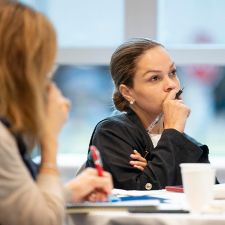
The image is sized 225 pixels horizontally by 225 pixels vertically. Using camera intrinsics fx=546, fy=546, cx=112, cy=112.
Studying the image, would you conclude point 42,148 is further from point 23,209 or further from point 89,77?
point 89,77

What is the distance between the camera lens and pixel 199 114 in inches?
→ 132

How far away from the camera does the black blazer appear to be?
6.31 feet

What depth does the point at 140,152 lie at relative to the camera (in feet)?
6.76

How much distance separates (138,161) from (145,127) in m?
0.23

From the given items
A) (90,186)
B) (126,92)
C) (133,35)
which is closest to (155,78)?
A: (126,92)

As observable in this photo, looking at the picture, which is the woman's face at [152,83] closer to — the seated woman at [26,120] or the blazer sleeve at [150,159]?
the blazer sleeve at [150,159]

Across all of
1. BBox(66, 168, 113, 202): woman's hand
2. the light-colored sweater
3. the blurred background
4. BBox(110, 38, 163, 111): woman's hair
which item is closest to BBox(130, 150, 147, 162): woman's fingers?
BBox(110, 38, 163, 111): woman's hair

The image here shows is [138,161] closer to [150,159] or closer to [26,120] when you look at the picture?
[150,159]

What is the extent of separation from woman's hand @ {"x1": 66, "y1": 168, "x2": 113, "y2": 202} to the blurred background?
6.20 feet

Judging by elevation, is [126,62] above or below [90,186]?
above

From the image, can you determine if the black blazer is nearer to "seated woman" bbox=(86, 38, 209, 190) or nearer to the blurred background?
"seated woman" bbox=(86, 38, 209, 190)

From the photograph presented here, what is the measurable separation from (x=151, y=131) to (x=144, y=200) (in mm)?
713

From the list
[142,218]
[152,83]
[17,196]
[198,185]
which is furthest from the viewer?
[152,83]

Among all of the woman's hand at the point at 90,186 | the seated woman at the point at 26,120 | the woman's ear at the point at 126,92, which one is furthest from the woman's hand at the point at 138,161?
the seated woman at the point at 26,120
